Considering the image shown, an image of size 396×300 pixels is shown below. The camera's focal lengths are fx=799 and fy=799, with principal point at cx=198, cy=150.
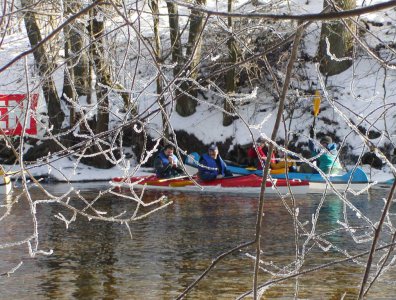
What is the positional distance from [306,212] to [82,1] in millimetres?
10359

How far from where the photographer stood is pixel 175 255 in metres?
10.5

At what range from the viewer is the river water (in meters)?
8.77

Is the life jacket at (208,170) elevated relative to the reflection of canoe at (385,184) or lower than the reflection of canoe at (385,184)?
elevated

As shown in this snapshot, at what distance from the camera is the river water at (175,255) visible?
877cm

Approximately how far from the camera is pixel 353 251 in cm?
1029

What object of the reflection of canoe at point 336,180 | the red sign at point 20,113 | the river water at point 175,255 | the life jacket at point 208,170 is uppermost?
the red sign at point 20,113

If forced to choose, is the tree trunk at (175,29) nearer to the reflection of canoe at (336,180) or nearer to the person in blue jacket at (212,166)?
the person in blue jacket at (212,166)

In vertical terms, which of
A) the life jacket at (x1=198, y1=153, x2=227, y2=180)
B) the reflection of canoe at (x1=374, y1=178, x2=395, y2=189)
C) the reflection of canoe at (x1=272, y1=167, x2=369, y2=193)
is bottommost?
the reflection of canoe at (x1=374, y1=178, x2=395, y2=189)

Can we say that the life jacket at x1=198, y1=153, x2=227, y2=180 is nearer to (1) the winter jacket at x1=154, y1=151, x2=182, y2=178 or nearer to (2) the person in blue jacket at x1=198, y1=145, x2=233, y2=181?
(2) the person in blue jacket at x1=198, y1=145, x2=233, y2=181

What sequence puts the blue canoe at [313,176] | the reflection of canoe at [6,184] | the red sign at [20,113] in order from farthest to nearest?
1. the blue canoe at [313,176]
2. the reflection of canoe at [6,184]
3. the red sign at [20,113]

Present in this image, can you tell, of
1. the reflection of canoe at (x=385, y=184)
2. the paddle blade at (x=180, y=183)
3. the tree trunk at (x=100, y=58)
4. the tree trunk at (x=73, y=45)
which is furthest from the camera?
the paddle blade at (x=180, y=183)

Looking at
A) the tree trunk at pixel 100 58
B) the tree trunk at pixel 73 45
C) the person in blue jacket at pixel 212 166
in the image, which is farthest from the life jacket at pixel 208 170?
the tree trunk at pixel 100 58

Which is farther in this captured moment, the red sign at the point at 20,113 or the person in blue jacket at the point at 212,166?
the person in blue jacket at the point at 212,166

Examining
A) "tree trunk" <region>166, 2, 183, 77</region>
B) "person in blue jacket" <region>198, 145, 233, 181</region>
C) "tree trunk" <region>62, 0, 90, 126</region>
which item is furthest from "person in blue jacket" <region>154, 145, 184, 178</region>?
"tree trunk" <region>62, 0, 90, 126</region>
